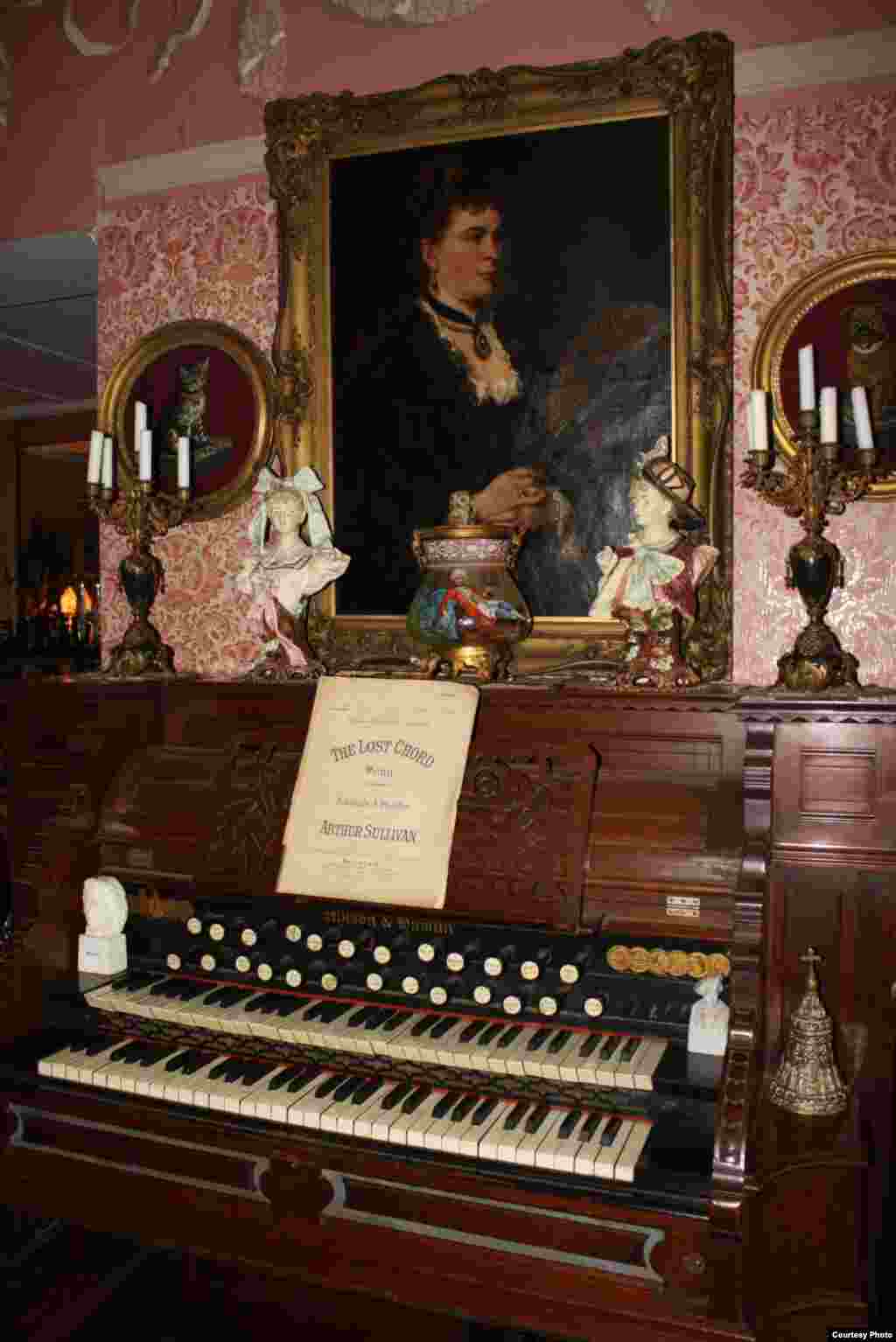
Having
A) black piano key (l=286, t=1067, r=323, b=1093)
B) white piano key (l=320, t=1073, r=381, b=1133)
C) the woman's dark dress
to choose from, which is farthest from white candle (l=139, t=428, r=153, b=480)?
white piano key (l=320, t=1073, r=381, b=1133)

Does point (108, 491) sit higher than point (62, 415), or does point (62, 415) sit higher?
point (62, 415)

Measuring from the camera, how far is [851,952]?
8.02ft

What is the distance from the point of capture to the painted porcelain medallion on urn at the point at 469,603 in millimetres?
2920

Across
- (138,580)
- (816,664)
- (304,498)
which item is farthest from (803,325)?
(138,580)

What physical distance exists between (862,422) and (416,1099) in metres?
1.90

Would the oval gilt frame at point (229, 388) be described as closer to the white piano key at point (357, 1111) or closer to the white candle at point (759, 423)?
the white candle at point (759, 423)

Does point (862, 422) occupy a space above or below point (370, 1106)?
above

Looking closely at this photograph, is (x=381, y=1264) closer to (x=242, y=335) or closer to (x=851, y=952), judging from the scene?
(x=851, y=952)

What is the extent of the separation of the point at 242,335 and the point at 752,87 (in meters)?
1.71

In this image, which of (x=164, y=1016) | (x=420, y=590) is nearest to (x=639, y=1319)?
(x=164, y=1016)

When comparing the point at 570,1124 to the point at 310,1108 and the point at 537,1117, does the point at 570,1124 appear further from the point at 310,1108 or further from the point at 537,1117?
the point at 310,1108

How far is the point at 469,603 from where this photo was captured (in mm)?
2926

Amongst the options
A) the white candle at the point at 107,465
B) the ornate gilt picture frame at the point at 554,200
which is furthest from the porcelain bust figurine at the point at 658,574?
the white candle at the point at 107,465

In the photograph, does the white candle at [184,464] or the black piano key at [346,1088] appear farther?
the white candle at [184,464]
